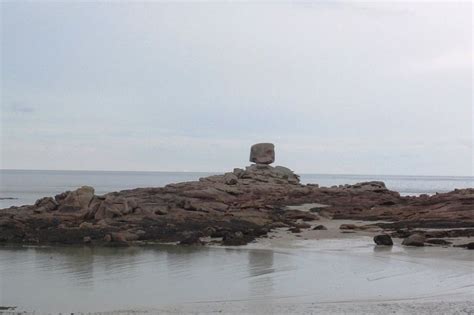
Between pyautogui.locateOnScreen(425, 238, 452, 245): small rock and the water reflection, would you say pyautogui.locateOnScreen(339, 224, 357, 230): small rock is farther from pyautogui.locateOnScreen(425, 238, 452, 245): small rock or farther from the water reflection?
the water reflection

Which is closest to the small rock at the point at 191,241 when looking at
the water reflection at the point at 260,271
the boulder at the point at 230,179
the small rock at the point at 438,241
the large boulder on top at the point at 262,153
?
the water reflection at the point at 260,271

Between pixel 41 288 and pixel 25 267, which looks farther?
pixel 25 267

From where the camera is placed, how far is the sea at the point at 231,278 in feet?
48.3

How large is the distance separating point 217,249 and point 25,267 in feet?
26.6

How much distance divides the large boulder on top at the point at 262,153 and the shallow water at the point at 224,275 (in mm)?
31185

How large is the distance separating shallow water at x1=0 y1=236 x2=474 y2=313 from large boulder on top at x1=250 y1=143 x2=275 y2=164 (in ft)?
102

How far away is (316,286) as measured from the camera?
1702cm

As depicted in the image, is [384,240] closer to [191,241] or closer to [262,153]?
[191,241]

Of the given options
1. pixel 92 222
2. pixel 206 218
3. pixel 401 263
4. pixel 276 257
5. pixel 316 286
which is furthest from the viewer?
pixel 206 218

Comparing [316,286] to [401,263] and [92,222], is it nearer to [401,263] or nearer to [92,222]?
[401,263]

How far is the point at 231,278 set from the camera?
61.2 ft

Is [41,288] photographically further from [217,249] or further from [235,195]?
[235,195]

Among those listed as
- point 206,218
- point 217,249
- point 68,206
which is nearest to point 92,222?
point 68,206

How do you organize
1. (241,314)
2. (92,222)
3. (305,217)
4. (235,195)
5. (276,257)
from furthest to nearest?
Answer: 1. (235,195)
2. (305,217)
3. (92,222)
4. (276,257)
5. (241,314)
